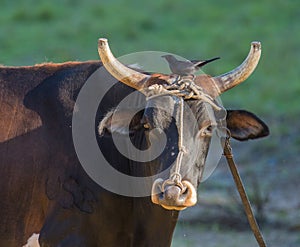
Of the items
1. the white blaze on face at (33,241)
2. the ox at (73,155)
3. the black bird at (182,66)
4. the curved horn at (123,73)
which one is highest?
the black bird at (182,66)

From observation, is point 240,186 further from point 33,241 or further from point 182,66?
point 33,241

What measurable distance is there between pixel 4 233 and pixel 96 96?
1.13 meters

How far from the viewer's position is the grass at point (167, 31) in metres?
17.8

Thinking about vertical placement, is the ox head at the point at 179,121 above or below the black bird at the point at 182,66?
below

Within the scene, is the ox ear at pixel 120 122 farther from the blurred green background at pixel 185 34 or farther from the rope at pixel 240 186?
the blurred green background at pixel 185 34

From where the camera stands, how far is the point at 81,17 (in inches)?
850

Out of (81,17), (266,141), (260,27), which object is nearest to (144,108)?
(266,141)

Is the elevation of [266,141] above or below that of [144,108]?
above

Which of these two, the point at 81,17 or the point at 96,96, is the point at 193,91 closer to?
the point at 96,96

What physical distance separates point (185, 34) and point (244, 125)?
504 inches

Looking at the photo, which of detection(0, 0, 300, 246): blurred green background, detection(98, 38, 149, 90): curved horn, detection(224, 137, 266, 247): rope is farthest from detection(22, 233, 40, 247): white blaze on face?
detection(0, 0, 300, 246): blurred green background

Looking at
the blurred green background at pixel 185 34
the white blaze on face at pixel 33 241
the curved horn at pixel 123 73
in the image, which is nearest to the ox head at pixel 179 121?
the curved horn at pixel 123 73

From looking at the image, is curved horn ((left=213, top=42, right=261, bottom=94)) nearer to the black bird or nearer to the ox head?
the ox head

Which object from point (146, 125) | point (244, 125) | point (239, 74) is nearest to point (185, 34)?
point (244, 125)
